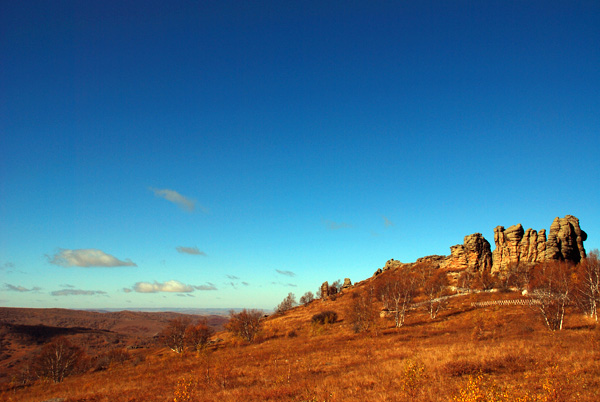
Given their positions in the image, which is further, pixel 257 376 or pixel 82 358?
pixel 82 358

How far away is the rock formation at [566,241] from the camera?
85375mm

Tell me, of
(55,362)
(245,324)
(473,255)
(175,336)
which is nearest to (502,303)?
(245,324)

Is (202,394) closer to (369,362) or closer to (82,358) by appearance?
(369,362)

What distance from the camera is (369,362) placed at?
74.0ft

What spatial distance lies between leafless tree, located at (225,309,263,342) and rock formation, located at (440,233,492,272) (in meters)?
84.6

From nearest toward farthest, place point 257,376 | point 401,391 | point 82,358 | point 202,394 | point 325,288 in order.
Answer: point 401,391 → point 202,394 → point 257,376 → point 82,358 → point 325,288

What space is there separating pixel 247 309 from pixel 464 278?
222 ft

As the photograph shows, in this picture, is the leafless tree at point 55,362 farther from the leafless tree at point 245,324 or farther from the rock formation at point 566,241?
the rock formation at point 566,241

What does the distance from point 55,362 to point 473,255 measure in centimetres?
12236

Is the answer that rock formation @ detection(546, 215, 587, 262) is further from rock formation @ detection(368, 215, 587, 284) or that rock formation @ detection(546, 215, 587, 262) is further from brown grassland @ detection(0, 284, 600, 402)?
brown grassland @ detection(0, 284, 600, 402)

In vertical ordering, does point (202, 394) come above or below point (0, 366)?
above

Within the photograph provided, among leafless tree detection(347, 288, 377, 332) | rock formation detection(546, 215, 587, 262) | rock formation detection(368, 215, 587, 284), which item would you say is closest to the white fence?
leafless tree detection(347, 288, 377, 332)

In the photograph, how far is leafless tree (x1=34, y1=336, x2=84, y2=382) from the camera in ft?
157

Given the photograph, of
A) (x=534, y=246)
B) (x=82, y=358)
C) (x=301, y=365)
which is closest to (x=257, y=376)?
(x=301, y=365)
